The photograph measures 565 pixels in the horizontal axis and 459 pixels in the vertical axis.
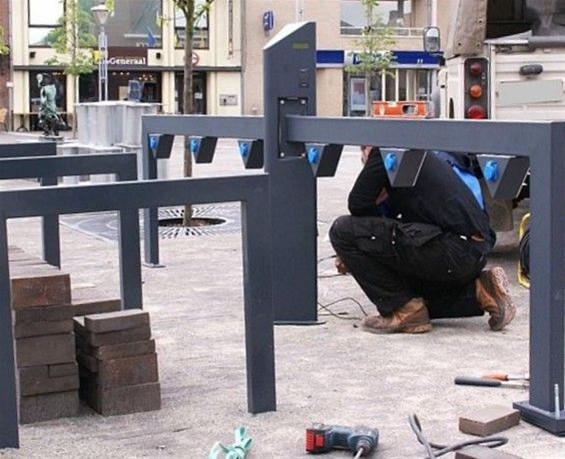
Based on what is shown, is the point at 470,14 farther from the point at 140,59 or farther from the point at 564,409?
the point at 140,59

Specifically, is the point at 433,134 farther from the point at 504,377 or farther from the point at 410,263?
the point at 410,263

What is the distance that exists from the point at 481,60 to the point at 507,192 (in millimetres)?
4235

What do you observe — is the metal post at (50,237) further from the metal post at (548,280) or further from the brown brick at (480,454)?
the brown brick at (480,454)

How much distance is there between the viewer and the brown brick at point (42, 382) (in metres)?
4.89

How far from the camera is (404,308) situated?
6.71m

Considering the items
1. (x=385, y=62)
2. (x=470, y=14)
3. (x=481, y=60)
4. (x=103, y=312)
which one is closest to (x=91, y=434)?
(x=103, y=312)

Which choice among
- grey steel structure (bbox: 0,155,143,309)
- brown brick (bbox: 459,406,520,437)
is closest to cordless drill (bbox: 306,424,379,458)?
brown brick (bbox: 459,406,520,437)

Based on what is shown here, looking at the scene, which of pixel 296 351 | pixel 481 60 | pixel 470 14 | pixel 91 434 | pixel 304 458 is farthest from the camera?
pixel 470 14

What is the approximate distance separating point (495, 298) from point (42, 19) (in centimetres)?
4830

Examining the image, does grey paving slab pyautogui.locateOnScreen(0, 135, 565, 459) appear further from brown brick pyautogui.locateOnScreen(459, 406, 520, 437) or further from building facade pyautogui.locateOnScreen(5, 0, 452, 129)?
building facade pyautogui.locateOnScreen(5, 0, 452, 129)

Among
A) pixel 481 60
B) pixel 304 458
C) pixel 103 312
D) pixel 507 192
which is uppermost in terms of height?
pixel 481 60

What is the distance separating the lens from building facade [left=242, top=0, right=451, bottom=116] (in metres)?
54.0

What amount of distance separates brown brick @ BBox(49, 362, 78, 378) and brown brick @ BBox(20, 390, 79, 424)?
90 mm

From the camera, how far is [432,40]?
11633mm
